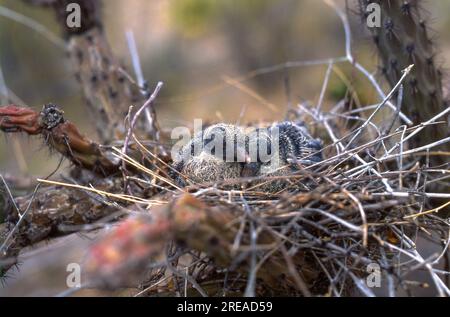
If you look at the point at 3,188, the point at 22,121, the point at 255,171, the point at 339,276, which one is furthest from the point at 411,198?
the point at 3,188

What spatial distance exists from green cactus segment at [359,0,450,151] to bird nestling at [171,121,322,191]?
436mm

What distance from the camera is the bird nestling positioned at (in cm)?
185

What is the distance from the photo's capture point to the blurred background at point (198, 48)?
5.86 meters

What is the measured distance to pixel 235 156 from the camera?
1875 millimetres

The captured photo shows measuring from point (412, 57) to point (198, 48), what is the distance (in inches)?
184

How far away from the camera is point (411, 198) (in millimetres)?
1480

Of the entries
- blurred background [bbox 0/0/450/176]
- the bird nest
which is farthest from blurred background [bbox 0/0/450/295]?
the bird nest

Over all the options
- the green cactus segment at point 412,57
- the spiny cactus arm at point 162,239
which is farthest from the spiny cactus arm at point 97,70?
the spiny cactus arm at point 162,239

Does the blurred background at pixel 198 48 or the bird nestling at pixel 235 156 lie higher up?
the blurred background at pixel 198 48

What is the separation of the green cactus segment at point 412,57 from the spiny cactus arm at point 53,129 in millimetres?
1102

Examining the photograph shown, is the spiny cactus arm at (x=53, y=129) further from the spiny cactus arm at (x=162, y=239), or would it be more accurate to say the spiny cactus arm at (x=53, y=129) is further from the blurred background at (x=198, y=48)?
the blurred background at (x=198, y=48)

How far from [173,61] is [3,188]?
4728 millimetres

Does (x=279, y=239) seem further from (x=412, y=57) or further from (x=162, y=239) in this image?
(x=412, y=57)

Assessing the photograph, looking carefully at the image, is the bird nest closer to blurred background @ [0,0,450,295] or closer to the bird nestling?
the bird nestling
